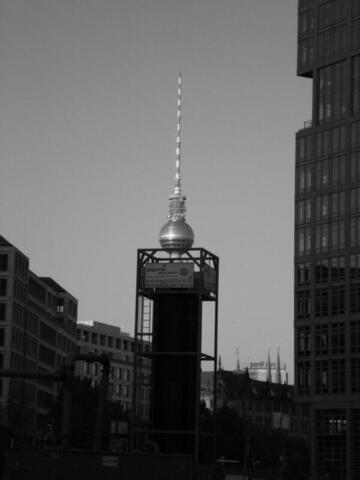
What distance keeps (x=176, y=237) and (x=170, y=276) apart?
13.7ft

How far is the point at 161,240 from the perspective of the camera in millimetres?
103000

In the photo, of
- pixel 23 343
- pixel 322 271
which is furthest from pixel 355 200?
pixel 23 343

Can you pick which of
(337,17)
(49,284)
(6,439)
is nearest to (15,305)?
(49,284)

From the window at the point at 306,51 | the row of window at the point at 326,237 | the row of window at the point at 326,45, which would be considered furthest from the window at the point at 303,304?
the window at the point at 306,51

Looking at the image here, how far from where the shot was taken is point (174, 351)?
97.2 meters

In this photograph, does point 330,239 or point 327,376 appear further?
point 330,239

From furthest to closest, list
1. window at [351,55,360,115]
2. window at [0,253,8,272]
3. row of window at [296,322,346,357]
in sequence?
window at [0,253,8,272], window at [351,55,360,115], row of window at [296,322,346,357]

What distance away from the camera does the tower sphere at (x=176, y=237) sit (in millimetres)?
102375

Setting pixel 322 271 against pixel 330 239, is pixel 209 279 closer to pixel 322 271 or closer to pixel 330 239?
pixel 322 271

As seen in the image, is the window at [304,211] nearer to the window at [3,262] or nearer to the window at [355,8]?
the window at [355,8]

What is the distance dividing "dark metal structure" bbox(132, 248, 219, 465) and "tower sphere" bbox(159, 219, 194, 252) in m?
1.01

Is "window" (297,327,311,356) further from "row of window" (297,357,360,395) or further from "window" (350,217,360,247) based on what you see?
"window" (350,217,360,247)

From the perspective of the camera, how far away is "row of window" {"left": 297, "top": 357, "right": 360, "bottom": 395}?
461 feet

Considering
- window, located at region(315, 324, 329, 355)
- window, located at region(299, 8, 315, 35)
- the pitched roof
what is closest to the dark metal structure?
window, located at region(315, 324, 329, 355)
